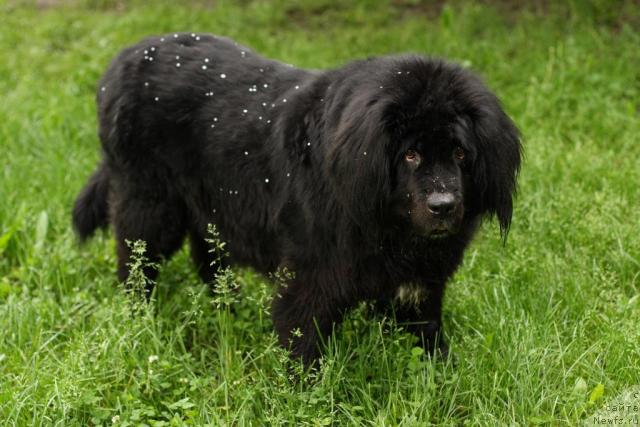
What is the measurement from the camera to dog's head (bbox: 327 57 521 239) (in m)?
3.07

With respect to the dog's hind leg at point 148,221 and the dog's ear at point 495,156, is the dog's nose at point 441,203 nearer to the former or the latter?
the dog's ear at point 495,156

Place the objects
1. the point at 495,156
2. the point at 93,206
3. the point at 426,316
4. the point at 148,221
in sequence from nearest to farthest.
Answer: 1. the point at 495,156
2. the point at 426,316
3. the point at 148,221
4. the point at 93,206

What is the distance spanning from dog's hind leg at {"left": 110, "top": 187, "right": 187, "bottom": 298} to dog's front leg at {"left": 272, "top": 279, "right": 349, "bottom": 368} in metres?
0.87

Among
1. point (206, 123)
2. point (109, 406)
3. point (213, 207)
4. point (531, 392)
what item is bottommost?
point (109, 406)

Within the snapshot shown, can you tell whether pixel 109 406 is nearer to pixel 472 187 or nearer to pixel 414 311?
pixel 414 311


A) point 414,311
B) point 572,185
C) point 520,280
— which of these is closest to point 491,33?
point 572,185

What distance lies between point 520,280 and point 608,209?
3.00ft

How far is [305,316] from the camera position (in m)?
3.45

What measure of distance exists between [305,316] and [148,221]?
3.62 feet

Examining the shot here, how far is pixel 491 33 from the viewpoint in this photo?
7336mm

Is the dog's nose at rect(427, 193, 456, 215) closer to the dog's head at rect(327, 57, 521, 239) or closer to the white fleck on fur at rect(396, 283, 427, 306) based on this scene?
the dog's head at rect(327, 57, 521, 239)

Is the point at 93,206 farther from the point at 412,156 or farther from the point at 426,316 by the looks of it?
the point at 412,156

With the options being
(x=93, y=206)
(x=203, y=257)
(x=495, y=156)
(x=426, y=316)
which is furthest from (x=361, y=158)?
A: (x=93, y=206)

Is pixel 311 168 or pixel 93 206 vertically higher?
pixel 311 168
